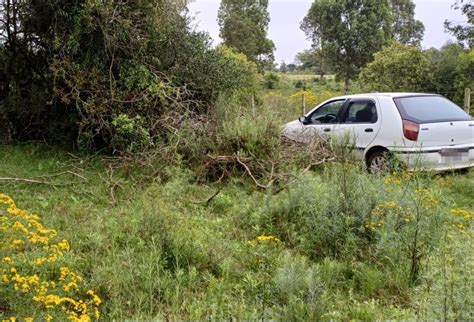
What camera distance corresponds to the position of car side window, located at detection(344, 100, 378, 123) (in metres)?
6.66

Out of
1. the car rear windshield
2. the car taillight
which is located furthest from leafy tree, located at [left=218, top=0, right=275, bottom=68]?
the car taillight

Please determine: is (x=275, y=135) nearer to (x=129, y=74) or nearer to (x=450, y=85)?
(x=129, y=74)

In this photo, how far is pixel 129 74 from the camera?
7500 mm

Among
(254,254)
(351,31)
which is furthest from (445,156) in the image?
(351,31)

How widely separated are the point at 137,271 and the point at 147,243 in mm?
547

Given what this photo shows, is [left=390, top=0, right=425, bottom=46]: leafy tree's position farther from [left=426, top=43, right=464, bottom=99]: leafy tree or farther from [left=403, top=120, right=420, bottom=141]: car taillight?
[left=403, top=120, right=420, bottom=141]: car taillight

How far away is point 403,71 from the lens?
65.4ft

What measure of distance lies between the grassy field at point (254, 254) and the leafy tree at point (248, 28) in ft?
79.0

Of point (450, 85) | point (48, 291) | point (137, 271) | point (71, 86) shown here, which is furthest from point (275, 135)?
point (450, 85)

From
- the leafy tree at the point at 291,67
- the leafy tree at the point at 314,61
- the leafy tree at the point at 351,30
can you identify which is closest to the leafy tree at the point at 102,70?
the leafy tree at the point at 351,30

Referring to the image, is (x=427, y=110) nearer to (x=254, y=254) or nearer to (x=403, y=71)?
(x=254, y=254)

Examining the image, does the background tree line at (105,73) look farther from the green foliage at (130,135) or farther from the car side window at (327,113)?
the car side window at (327,113)

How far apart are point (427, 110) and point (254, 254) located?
4.11m

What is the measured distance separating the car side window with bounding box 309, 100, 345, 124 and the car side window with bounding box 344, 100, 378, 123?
0.81 feet
